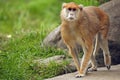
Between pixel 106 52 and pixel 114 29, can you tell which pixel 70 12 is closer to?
pixel 106 52

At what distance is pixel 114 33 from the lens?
12320 mm

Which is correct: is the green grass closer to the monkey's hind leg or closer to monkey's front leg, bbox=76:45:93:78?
the monkey's hind leg

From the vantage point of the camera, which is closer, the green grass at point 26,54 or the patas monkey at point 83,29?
the patas monkey at point 83,29

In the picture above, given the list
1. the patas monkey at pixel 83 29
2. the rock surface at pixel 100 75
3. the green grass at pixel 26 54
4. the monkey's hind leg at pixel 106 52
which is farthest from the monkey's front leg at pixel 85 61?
the green grass at pixel 26 54

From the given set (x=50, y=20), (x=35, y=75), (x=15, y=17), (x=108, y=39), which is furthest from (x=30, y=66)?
(x=15, y=17)

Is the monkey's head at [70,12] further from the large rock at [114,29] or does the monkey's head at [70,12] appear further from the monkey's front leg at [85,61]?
the large rock at [114,29]

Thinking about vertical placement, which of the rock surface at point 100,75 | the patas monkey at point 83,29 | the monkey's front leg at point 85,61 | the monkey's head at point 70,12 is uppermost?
the monkey's head at point 70,12

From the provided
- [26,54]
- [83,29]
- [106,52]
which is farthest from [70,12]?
[26,54]

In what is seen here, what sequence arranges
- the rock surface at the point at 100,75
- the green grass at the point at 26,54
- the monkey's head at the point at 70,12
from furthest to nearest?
the green grass at the point at 26,54
the rock surface at the point at 100,75
the monkey's head at the point at 70,12

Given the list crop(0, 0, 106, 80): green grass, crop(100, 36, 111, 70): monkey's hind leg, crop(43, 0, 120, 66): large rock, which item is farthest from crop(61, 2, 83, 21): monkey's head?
crop(43, 0, 120, 66): large rock

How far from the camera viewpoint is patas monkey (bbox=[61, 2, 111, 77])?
10.7 metres

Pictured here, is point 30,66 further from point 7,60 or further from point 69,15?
point 69,15

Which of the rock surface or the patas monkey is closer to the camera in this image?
the patas monkey

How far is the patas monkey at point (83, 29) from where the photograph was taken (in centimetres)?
1070
